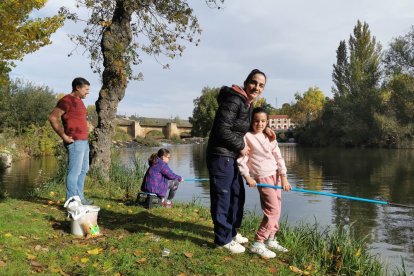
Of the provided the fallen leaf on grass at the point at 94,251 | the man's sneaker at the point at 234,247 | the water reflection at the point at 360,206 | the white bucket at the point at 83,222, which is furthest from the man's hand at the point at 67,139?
the water reflection at the point at 360,206

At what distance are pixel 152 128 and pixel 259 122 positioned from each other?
3191 inches

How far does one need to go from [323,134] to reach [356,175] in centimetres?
3879

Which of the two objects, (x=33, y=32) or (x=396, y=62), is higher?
(x=396, y=62)

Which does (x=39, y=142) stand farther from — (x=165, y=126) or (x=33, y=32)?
(x=165, y=126)

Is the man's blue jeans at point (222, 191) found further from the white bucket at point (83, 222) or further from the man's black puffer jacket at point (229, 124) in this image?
the white bucket at point (83, 222)

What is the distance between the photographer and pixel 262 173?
183 inches

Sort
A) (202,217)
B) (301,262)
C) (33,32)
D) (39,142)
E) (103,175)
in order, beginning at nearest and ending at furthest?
(301,262), (202,217), (103,175), (33,32), (39,142)

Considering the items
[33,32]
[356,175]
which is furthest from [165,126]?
[33,32]

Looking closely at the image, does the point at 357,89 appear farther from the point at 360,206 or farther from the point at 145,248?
the point at 145,248

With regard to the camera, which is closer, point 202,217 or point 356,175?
point 202,217

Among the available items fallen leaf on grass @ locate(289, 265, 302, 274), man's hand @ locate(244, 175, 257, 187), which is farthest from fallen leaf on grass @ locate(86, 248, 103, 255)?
fallen leaf on grass @ locate(289, 265, 302, 274)

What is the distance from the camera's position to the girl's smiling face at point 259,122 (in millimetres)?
4660

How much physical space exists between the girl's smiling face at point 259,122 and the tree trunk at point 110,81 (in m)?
5.36

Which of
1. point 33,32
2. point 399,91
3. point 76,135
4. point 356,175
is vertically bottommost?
point 356,175
